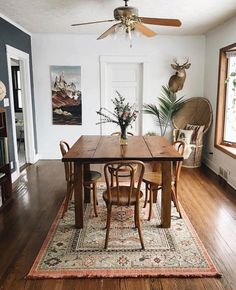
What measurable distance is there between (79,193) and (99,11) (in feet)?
8.46

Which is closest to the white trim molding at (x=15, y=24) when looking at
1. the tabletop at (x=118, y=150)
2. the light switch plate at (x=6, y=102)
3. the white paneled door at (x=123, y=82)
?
the light switch plate at (x=6, y=102)

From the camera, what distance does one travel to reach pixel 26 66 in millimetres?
5281

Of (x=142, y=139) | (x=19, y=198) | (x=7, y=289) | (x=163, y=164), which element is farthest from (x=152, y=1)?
(x=7, y=289)

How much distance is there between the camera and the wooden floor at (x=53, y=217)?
2125mm

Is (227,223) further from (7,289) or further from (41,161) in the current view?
(41,161)

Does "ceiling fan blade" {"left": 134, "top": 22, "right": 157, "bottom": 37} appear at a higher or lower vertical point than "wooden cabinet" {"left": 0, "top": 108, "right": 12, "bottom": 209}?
higher

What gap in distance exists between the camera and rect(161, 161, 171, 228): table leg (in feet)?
9.34

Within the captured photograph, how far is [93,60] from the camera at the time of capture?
18.4 ft

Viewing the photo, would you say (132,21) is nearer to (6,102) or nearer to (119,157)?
(119,157)

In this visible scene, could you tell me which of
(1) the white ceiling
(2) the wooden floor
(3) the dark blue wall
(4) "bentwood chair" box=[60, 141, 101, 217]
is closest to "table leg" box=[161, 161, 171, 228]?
(2) the wooden floor

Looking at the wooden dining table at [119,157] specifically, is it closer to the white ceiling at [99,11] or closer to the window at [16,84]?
the white ceiling at [99,11]

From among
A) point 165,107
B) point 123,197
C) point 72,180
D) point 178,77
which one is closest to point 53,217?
point 72,180

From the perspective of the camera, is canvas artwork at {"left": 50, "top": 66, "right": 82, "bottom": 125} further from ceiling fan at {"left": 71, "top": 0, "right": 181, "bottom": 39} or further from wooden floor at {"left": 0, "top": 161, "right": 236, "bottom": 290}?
ceiling fan at {"left": 71, "top": 0, "right": 181, "bottom": 39}

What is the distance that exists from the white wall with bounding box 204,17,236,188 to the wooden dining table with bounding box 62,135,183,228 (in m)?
1.63
